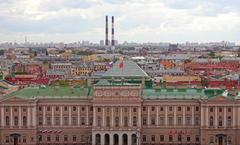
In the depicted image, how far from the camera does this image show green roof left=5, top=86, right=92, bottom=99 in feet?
268

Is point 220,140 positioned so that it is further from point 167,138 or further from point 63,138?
point 63,138

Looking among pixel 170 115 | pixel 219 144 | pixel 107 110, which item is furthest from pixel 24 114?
pixel 219 144

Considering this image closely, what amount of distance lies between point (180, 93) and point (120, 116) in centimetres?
800

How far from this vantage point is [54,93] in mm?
82750

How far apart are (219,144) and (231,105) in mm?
4926

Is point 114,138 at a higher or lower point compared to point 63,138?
higher

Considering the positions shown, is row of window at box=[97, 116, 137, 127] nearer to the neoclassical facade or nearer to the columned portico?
the neoclassical facade

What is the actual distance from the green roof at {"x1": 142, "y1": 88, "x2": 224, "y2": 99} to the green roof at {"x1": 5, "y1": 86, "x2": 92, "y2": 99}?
744 centimetres

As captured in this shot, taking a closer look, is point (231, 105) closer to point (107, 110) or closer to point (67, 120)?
point (107, 110)

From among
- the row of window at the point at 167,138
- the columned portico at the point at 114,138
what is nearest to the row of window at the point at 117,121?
the columned portico at the point at 114,138

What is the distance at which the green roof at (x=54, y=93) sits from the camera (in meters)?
81.8

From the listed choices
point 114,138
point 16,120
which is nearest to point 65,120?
point 16,120

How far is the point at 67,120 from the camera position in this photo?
267ft

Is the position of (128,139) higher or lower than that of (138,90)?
lower
